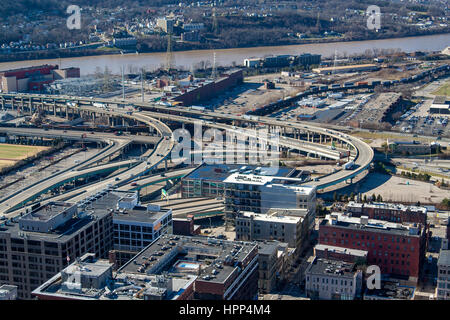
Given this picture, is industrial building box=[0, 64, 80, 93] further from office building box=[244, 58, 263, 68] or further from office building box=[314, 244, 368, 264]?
office building box=[314, 244, 368, 264]

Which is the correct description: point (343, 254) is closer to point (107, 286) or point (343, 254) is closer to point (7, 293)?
point (107, 286)

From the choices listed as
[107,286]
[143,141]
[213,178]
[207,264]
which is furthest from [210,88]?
[107,286]

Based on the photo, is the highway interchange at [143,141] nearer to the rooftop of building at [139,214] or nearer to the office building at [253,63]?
the rooftop of building at [139,214]

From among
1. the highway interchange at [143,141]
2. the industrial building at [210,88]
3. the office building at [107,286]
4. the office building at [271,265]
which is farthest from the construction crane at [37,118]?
the office building at [107,286]

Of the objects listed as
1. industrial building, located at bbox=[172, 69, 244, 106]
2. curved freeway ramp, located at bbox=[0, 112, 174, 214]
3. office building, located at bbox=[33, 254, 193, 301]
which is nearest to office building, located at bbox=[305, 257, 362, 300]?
office building, located at bbox=[33, 254, 193, 301]

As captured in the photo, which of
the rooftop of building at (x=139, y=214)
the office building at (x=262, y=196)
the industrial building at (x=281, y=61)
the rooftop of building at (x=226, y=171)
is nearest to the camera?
the rooftop of building at (x=139, y=214)

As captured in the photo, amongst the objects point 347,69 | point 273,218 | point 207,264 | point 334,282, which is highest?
point 347,69

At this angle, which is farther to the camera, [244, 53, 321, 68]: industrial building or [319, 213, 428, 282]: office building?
[244, 53, 321, 68]: industrial building
